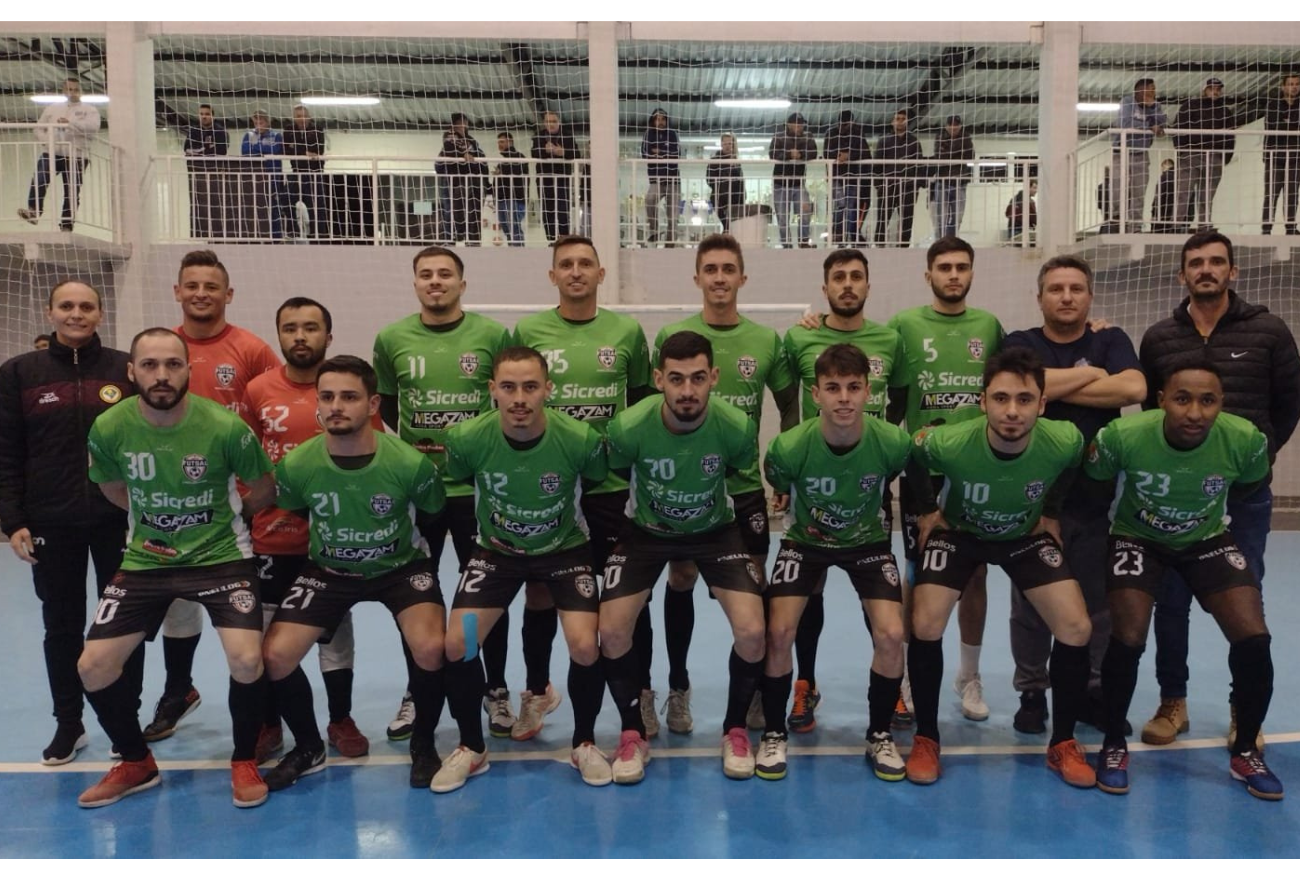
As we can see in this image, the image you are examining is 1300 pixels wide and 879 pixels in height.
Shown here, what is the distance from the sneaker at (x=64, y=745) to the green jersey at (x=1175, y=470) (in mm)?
4169

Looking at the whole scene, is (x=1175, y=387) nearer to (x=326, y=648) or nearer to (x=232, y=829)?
(x=326, y=648)

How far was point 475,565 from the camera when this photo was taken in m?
3.75

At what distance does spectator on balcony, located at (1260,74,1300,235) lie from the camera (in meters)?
9.79

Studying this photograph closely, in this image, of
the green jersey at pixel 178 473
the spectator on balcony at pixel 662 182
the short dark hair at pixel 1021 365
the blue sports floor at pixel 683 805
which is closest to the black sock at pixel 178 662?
the blue sports floor at pixel 683 805

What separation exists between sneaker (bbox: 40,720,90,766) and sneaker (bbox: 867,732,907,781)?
317 cm

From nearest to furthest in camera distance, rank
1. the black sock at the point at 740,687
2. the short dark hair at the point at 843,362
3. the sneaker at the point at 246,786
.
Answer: the sneaker at the point at 246,786, the short dark hair at the point at 843,362, the black sock at the point at 740,687

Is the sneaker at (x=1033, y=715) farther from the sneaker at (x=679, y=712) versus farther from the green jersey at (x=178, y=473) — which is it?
the green jersey at (x=178, y=473)

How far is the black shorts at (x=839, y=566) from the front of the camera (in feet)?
12.3

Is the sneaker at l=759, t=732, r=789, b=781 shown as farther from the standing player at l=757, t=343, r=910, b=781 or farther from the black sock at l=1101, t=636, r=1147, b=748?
the black sock at l=1101, t=636, r=1147, b=748

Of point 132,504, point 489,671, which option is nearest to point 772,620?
point 489,671

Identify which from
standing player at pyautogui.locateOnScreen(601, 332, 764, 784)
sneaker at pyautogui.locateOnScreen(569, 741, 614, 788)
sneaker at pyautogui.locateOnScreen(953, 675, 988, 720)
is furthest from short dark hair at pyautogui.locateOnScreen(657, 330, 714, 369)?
sneaker at pyautogui.locateOnScreen(953, 675, 988, 720)

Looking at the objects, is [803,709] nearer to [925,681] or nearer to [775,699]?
[775,699]

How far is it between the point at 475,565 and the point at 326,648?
749mm

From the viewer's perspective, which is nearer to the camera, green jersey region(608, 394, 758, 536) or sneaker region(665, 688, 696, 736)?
green jersey region(608, 394, 758, 536)
